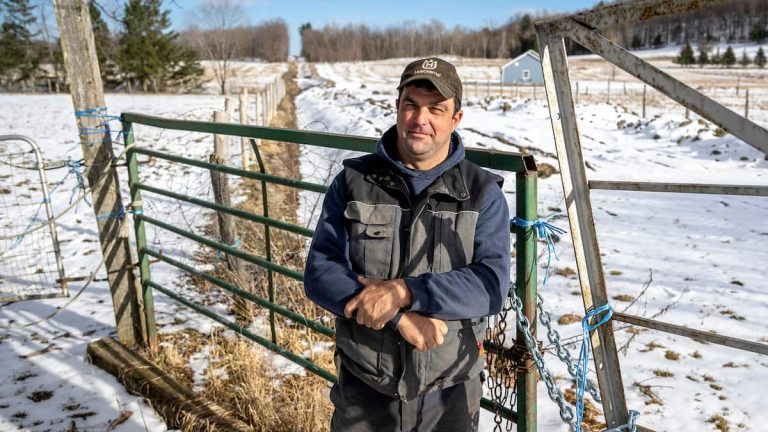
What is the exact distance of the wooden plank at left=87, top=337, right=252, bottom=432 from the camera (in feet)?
10.2

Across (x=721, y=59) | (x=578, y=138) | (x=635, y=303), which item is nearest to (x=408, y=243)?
(x=578, y=138)

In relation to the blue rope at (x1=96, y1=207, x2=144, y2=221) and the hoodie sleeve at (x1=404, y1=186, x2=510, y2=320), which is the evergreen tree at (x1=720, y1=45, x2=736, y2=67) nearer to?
the blue rope at (x1=96, y1=207, x2=144, y2=221)

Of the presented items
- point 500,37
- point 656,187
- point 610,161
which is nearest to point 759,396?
point 656,187

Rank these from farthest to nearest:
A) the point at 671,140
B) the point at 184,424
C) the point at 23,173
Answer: the point at 671,140, the point at 23,173, the point at 184,424

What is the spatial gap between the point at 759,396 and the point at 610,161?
9.06 metres

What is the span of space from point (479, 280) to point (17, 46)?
176 ft

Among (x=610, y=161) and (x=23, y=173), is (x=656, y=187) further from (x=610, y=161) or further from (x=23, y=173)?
(x=23, y=173)

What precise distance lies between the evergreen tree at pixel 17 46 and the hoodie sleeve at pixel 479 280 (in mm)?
50464

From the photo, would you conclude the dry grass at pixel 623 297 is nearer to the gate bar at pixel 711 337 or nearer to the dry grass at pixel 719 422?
the dry grass at pixel 719 422

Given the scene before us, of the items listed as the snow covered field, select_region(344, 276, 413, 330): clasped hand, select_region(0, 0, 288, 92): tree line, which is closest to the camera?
select_region(344, 276, 413, 330): clasped hand

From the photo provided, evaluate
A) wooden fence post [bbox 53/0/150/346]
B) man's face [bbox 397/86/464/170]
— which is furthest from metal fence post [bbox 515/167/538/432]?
wooden fence post [bbox 53/0/150/346]

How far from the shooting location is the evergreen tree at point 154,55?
39.2 metres

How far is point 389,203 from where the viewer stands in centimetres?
172

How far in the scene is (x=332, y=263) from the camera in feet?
5.71
